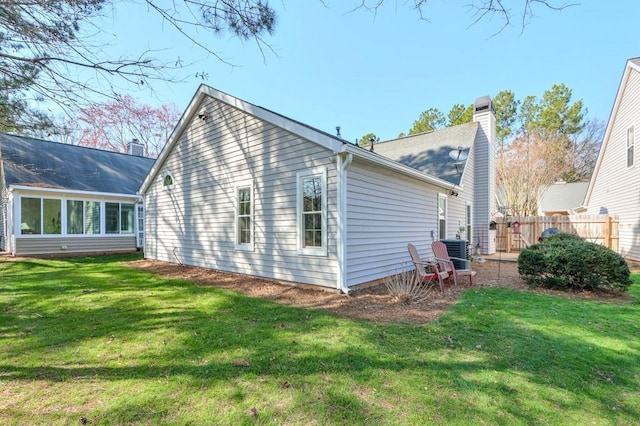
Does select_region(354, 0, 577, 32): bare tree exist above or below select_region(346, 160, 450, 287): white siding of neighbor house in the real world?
above

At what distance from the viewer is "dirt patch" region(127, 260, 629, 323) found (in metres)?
4.87

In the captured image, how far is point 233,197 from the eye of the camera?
8047 mm

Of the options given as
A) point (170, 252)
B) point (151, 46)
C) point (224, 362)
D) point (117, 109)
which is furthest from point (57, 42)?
point (170, 252)

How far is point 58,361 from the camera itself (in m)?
3.20

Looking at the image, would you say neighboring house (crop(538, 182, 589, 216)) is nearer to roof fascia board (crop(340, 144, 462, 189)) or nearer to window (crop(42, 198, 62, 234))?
roof fascia board (crop(340, 144, 462, 189))

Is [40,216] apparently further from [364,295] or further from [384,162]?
[384,162]

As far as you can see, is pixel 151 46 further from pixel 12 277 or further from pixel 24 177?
pixel 24 177

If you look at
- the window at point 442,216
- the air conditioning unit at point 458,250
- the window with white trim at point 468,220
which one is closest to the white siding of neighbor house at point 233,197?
the air conditioning unit at point 458,250

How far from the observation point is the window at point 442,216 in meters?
10.2

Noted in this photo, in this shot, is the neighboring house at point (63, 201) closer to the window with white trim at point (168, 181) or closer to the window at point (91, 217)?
the window at point (91, 217)

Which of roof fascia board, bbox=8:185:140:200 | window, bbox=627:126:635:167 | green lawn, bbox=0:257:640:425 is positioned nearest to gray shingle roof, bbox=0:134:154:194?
roof fascia board, bbox=8:185:140:200

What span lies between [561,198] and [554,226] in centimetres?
1303

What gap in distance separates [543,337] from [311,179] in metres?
4.50

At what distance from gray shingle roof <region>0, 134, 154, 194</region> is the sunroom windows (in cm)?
66
